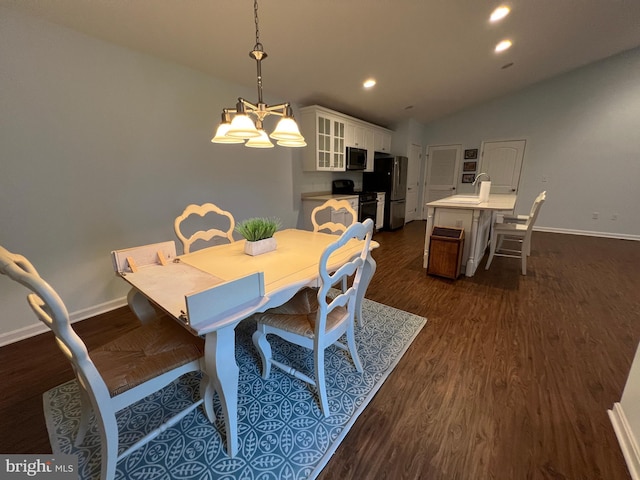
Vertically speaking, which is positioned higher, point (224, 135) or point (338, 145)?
point (338, 145)

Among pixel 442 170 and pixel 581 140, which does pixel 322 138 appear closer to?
pixel 442 170

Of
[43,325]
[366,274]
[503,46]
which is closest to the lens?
[366,274]

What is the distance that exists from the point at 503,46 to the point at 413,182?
3251 mm

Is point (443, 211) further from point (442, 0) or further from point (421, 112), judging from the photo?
point (421, 112)

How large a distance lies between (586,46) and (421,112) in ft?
8.12

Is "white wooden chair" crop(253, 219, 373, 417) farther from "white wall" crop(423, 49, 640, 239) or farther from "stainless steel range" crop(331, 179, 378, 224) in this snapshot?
"white wall" crop(423, 49, 640, 239)

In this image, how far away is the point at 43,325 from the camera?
2109 mm

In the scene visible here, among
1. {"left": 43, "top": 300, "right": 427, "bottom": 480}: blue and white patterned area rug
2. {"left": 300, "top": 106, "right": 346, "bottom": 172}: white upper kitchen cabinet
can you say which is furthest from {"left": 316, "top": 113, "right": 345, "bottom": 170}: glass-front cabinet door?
{"left": 43, "top": 300, "right": 427, "bottom": 480}: blue and white patterned area rug

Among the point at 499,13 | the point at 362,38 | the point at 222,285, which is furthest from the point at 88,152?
the point at 499,13

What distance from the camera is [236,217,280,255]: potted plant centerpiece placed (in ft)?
5.50

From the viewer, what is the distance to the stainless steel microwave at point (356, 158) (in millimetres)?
4703

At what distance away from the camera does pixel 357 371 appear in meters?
1.69

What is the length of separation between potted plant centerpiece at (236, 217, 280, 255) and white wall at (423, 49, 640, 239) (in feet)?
20.3

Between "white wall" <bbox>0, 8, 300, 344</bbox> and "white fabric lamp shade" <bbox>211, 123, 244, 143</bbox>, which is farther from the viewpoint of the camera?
"white wall" <bbox>0, 8, 300, 344</bbox>
